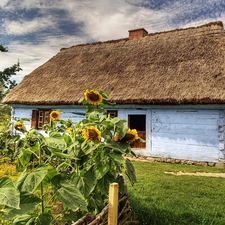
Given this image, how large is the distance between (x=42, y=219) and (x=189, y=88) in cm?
806

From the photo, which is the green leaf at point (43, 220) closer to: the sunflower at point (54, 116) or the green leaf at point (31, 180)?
the green leaf at point (31, 180)

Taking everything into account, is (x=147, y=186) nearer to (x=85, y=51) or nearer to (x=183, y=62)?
(x=183, y=62)

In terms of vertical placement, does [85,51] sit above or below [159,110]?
above

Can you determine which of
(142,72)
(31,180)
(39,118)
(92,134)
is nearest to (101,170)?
(92,134)

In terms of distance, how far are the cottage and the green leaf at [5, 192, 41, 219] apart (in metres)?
7.59

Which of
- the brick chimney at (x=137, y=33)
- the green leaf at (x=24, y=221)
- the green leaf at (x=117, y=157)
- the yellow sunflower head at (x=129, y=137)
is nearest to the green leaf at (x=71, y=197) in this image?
the green leaf at (x=24, y=221)

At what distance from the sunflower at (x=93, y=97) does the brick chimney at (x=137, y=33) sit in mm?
12294

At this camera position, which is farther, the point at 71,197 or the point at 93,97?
the point at 93,97

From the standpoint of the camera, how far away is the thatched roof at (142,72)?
8.84 meters

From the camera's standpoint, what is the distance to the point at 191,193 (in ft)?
15.0

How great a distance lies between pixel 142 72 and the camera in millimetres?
10703

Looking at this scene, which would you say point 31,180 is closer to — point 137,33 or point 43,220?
point 43,220

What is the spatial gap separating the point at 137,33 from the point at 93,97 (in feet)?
41.1

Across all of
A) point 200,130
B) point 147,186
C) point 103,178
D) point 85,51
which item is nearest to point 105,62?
point 85,51
